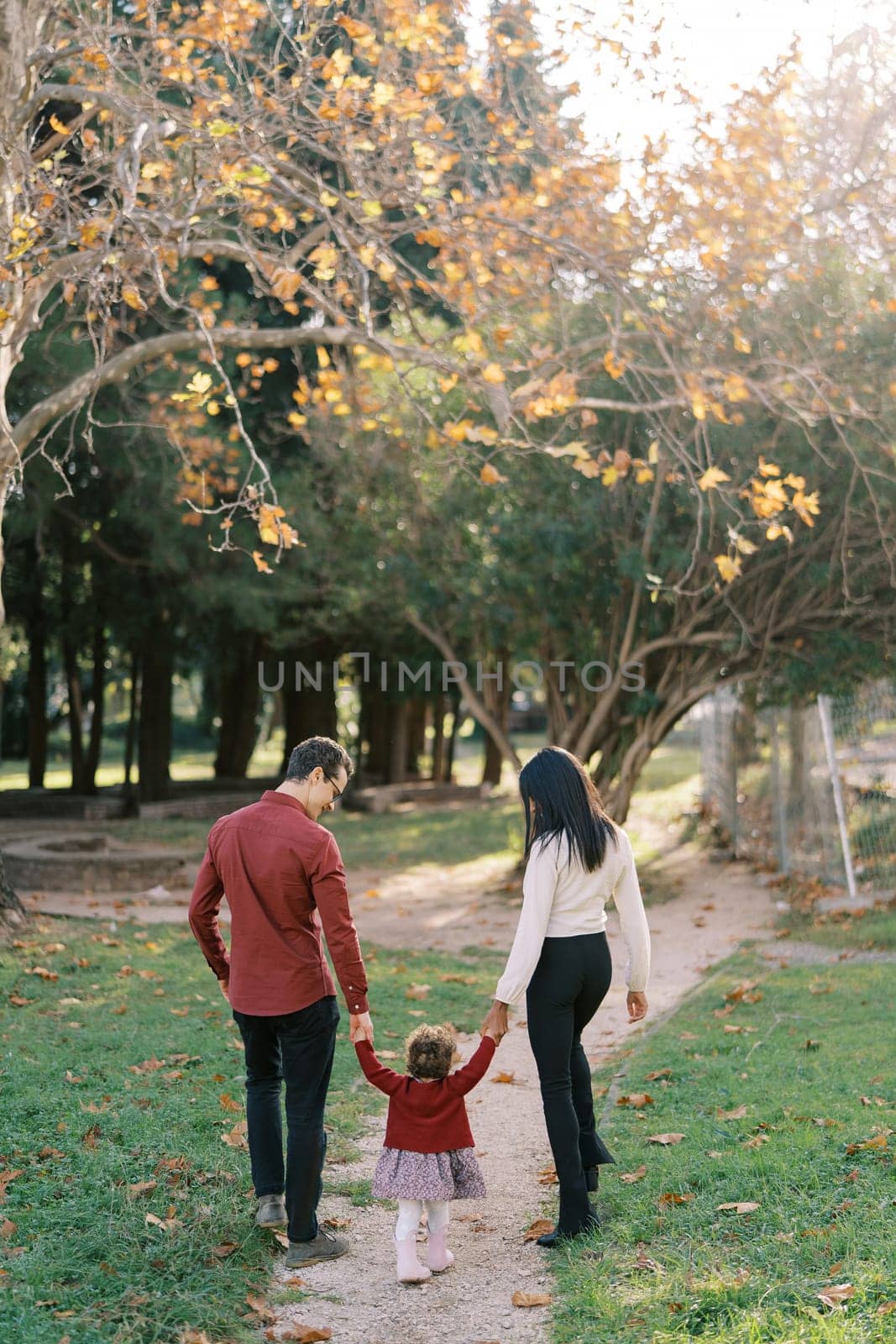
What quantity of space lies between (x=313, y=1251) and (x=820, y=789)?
10.3 metres

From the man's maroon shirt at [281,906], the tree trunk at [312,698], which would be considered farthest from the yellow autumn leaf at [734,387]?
the tree trunk at [312,698]

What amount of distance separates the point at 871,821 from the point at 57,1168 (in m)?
9.77

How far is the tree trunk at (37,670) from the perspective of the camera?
22.3m

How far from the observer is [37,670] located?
80.9 feet

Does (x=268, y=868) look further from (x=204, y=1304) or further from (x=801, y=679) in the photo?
(x=801, y=679)

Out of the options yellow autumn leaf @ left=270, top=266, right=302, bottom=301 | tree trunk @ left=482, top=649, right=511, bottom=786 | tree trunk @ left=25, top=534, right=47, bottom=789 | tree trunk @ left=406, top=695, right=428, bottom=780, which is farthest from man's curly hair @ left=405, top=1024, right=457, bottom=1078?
tree trunk @ left=406, top=695, right=428, bottom=780

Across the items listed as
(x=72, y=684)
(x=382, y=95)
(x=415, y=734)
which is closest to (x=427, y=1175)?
(x=382, y=95)

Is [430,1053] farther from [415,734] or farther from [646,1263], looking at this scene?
[415,734]

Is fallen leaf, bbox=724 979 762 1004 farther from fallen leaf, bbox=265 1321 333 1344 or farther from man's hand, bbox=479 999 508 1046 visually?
fallen leaf, bbox=265 1321 333 1344

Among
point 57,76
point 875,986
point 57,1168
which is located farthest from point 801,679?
point 57,1168

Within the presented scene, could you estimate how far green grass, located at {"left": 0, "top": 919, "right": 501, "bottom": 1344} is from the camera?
4.18 m

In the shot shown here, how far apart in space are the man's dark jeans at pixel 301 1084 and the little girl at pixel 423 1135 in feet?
0.71

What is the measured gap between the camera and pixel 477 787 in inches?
1104

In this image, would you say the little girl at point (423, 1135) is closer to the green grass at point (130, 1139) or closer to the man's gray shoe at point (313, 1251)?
the man's gray shoe at point (313, 1251)
